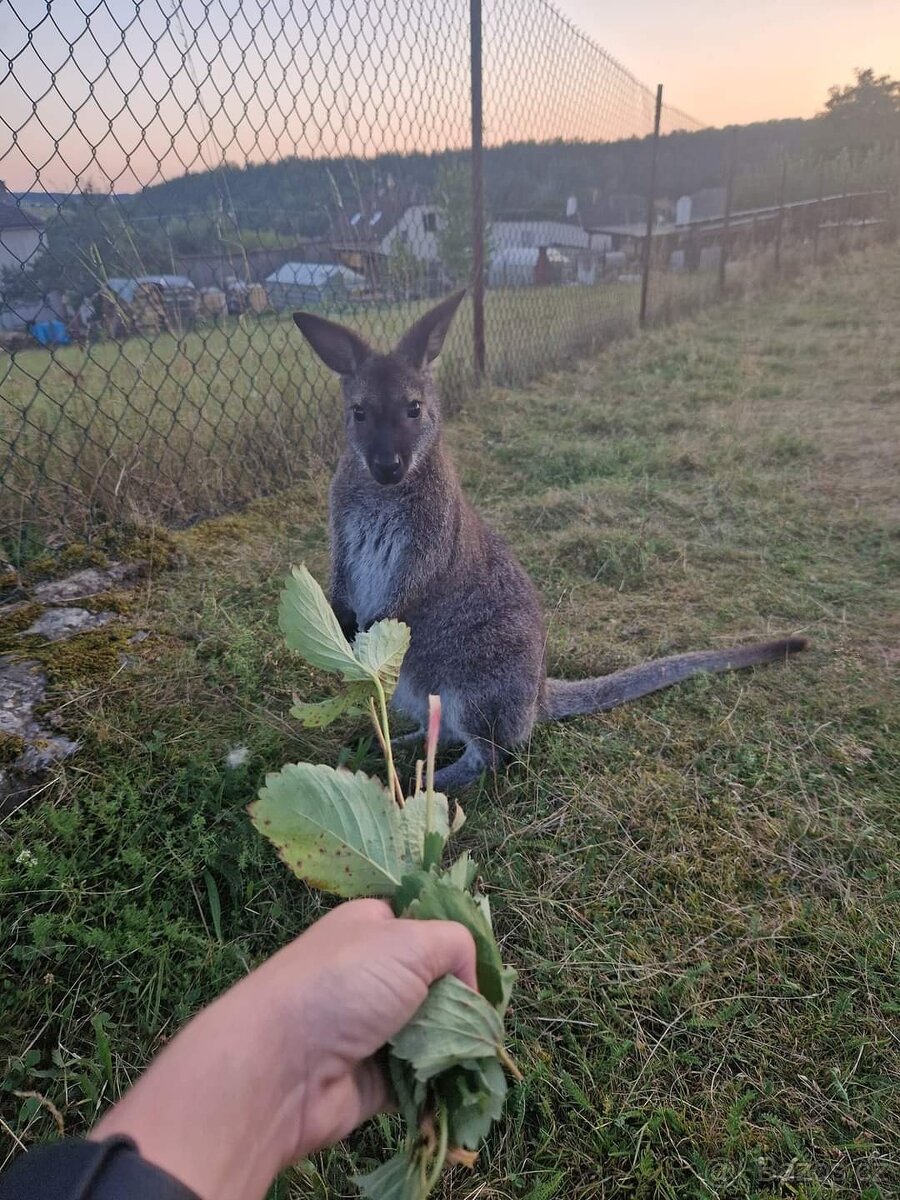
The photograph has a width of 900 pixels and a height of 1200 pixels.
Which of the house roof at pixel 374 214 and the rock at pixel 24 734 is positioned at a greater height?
the house roof at pixel 374 214

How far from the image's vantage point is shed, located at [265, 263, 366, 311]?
454cm

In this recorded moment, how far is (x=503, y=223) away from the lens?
7.19m

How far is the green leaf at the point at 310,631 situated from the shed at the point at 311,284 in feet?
11.4

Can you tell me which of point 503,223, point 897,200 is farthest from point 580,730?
point 897,200

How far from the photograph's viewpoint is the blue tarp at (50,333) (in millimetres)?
3088

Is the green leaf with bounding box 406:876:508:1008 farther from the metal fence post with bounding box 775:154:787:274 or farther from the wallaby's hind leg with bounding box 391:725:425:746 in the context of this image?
the metal fence post with bounding box 775:154:787:274

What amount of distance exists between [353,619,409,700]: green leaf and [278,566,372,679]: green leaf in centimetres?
2

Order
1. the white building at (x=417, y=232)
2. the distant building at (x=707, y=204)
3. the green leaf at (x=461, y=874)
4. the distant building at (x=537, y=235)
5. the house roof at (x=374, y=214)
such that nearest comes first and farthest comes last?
1. the green leaf at (x=461, y=874)
2. the house roof at (x=374, y=214)
3. the white building at (x=417, y=232)
4. the distant building at (x=537, y=235)
5. the distant building at (x=707, y=204)

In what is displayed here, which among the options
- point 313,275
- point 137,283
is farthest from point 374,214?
point 137,283

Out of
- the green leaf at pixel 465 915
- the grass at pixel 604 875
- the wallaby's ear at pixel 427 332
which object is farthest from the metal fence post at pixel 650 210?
the green leaf at pixel 465 915

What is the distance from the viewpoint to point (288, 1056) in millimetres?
867

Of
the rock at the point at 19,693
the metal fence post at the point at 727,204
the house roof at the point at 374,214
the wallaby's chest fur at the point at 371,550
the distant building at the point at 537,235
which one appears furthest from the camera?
the metal fence post at the point at 727,204

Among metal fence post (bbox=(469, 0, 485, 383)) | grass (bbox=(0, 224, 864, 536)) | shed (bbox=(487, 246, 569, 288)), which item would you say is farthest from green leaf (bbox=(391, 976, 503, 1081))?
shed (bbox=(487, 246, 569, 288))

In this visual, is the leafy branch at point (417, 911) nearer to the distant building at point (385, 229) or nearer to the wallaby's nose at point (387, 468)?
the wallaby's nose at point (387, 468)
